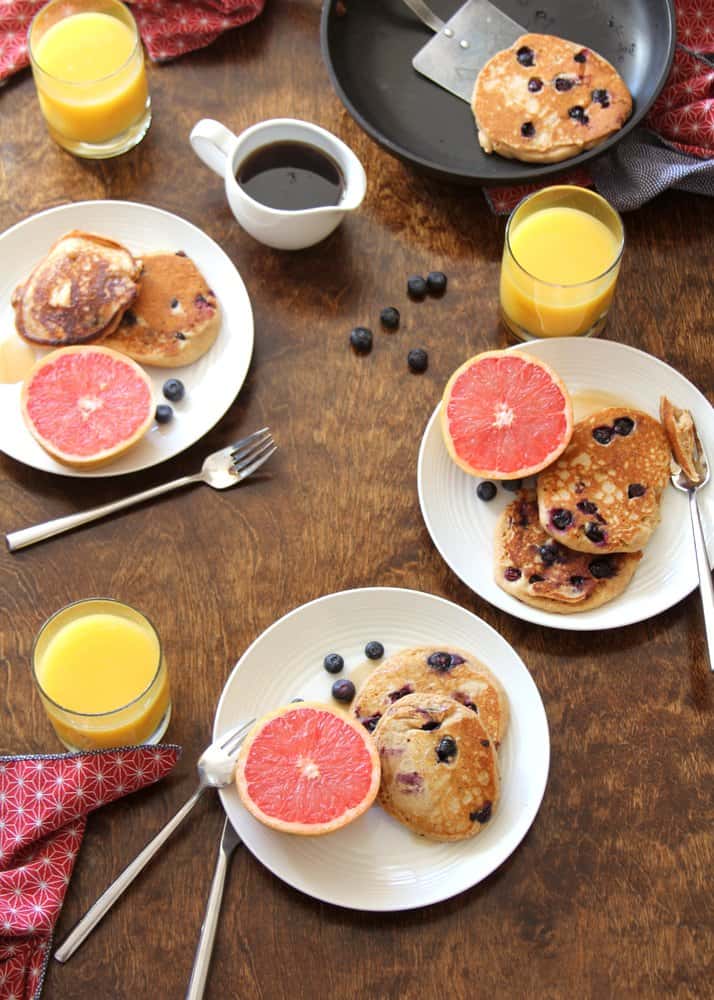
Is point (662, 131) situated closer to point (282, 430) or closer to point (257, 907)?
point (282, 430)

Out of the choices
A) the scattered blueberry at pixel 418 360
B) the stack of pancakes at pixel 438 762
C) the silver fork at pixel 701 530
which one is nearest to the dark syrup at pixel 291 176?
the scattered blueberry at pixel 418 360

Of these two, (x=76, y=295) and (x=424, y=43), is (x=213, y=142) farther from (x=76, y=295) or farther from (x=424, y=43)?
(x=424, y=43)

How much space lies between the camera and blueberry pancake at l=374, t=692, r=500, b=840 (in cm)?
198

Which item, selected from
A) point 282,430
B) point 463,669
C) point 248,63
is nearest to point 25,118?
point 248,63

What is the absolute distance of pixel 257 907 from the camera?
2021mm

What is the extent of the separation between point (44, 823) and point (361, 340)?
3.77ft

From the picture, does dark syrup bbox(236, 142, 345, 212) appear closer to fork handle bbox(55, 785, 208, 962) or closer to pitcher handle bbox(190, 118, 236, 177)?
pitcher handle bbox(190, 118, 236, 177)

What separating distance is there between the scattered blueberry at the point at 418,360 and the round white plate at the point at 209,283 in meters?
0.34

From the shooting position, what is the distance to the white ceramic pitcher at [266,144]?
2350 millimetres

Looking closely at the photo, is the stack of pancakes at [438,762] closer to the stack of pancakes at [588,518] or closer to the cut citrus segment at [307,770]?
the cut citrus segment at [307,770]

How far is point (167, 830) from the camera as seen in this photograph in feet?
6.64

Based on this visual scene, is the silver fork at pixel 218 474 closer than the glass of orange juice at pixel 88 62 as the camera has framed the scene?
Yes

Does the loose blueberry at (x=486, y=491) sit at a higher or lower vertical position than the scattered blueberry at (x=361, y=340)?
lower

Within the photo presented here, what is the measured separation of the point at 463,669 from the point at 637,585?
1.29ft
